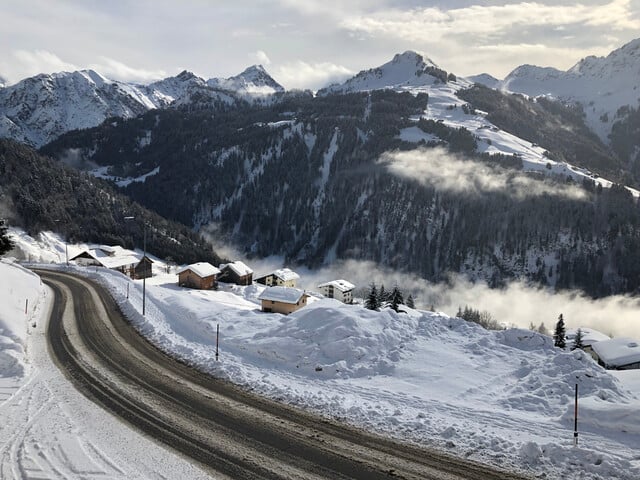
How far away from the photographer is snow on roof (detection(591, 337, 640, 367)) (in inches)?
2398

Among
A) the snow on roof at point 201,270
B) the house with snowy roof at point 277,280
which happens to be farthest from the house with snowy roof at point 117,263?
the house with snowy roof at point 277,280

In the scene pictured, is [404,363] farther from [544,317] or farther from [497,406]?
[544,317]

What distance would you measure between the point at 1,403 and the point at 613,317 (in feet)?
577

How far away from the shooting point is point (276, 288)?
200 feet

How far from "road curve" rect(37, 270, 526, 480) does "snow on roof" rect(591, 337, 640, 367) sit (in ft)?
190

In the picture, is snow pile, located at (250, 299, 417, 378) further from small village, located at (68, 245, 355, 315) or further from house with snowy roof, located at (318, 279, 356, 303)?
house with snowy roof, located at (318, 279, 356, 303)

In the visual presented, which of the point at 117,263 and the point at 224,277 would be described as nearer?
the point at 224,277

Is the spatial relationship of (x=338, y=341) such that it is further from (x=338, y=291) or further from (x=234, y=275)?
(x=338, y=291)


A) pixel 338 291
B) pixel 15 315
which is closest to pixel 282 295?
pixel 15 315

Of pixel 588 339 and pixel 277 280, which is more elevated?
pixel 277 280

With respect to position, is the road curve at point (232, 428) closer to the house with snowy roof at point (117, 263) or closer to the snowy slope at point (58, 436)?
the snowy slope at point (58, 436)

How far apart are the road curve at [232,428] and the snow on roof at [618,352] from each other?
57.9 m

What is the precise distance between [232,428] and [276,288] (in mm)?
43304

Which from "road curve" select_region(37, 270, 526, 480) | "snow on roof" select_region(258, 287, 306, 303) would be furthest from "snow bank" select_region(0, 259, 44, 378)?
"snow on roof" select_region(258, 287, 306, 303)
